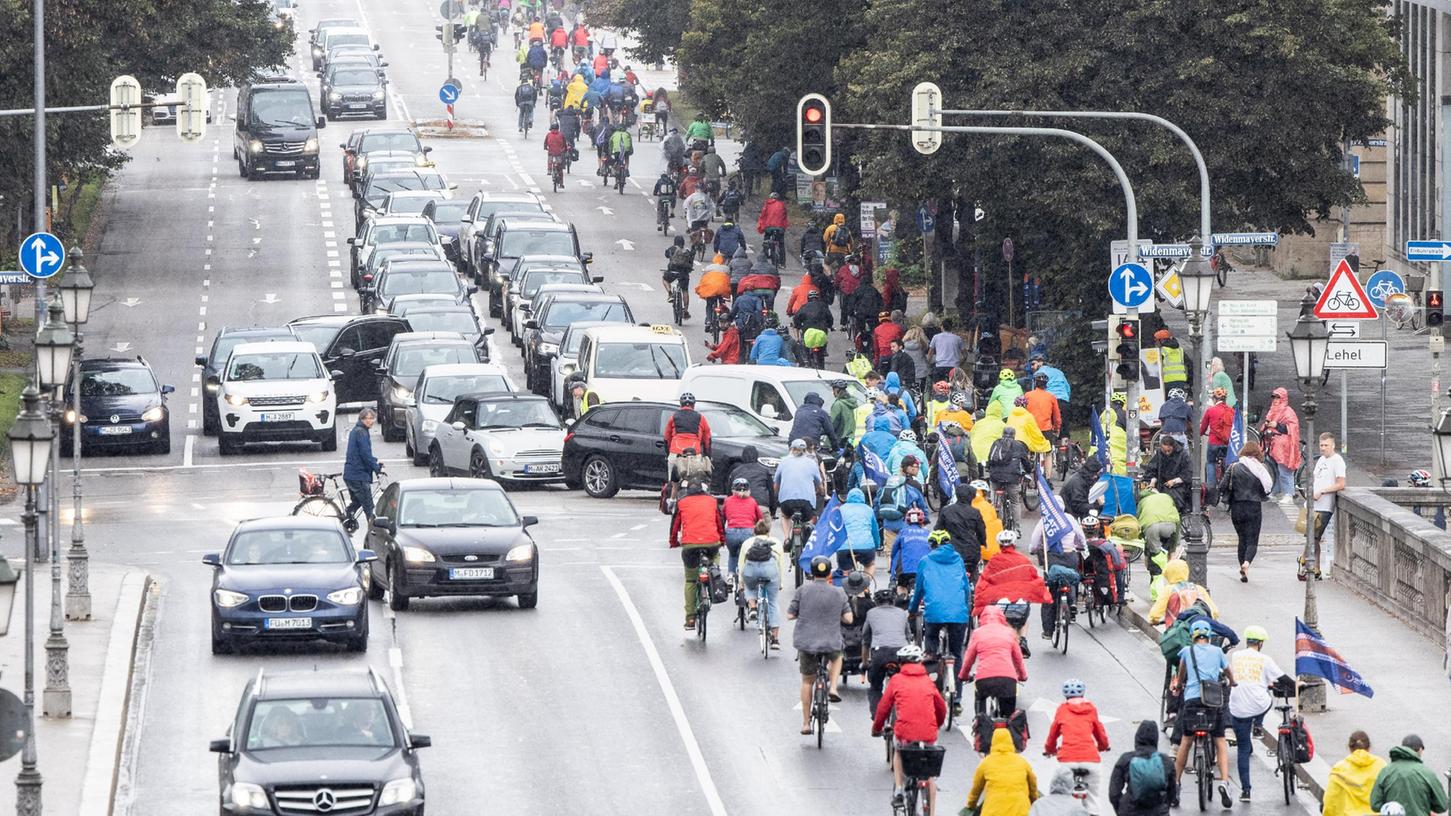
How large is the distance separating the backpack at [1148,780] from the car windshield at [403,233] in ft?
132

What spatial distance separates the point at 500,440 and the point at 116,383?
726 cm

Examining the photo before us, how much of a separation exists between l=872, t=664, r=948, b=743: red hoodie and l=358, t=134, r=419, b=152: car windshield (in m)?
54.6

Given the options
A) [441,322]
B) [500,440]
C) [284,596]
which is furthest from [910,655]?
[441,322]

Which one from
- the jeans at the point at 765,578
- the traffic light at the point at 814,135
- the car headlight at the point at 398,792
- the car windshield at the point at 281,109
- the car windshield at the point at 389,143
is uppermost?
the car windshield at the point at 281,109

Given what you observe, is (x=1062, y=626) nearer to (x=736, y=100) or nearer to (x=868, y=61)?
(x=868, y=61)

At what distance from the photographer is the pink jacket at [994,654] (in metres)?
22.5

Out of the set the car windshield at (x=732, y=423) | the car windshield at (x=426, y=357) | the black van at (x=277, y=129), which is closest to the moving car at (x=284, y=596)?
the car windshield at (x=732, y=423)

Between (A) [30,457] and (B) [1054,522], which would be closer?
(A) [30,457]

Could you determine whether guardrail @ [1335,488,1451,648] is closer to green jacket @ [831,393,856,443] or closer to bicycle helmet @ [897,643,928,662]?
green jacket @ [831,393,856,443]

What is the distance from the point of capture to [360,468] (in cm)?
3444

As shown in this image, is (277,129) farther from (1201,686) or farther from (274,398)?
(1201,686)

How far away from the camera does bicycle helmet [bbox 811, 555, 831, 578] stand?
2405 cm

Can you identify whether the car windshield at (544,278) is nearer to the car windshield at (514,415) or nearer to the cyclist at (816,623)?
the car windshield at (514,415)

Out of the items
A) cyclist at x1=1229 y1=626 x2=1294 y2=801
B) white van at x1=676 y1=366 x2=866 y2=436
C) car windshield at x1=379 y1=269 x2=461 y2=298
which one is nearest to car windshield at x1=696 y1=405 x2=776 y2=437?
white van at x1=676 y1=366 x2=866 y2=436
